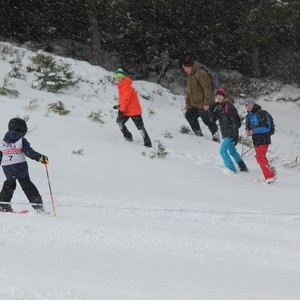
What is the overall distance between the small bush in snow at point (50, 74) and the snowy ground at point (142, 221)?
352 mm

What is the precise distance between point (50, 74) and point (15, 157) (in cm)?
852

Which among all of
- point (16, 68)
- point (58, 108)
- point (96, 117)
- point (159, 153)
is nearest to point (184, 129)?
point (96, 117)

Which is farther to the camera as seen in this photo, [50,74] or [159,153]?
[50,74]

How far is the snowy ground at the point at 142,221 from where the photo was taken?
352 cm

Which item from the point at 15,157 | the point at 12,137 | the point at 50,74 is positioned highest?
the point at 50,74

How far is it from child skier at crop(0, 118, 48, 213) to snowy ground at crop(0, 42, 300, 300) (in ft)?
1.00

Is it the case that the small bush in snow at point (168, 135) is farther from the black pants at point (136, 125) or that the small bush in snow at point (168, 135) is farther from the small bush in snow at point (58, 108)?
the small bush in snow at point (58, 108)

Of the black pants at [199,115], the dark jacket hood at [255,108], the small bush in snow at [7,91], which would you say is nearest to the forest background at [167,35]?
the small bush in snow at [7,91]

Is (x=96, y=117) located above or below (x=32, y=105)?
below

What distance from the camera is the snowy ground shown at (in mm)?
3521

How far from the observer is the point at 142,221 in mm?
6121

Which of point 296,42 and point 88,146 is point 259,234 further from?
point 296,42

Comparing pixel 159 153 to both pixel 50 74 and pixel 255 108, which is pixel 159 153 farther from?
pixel 50 74

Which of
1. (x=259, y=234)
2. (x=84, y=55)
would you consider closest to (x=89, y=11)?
(x=84, y=55)
